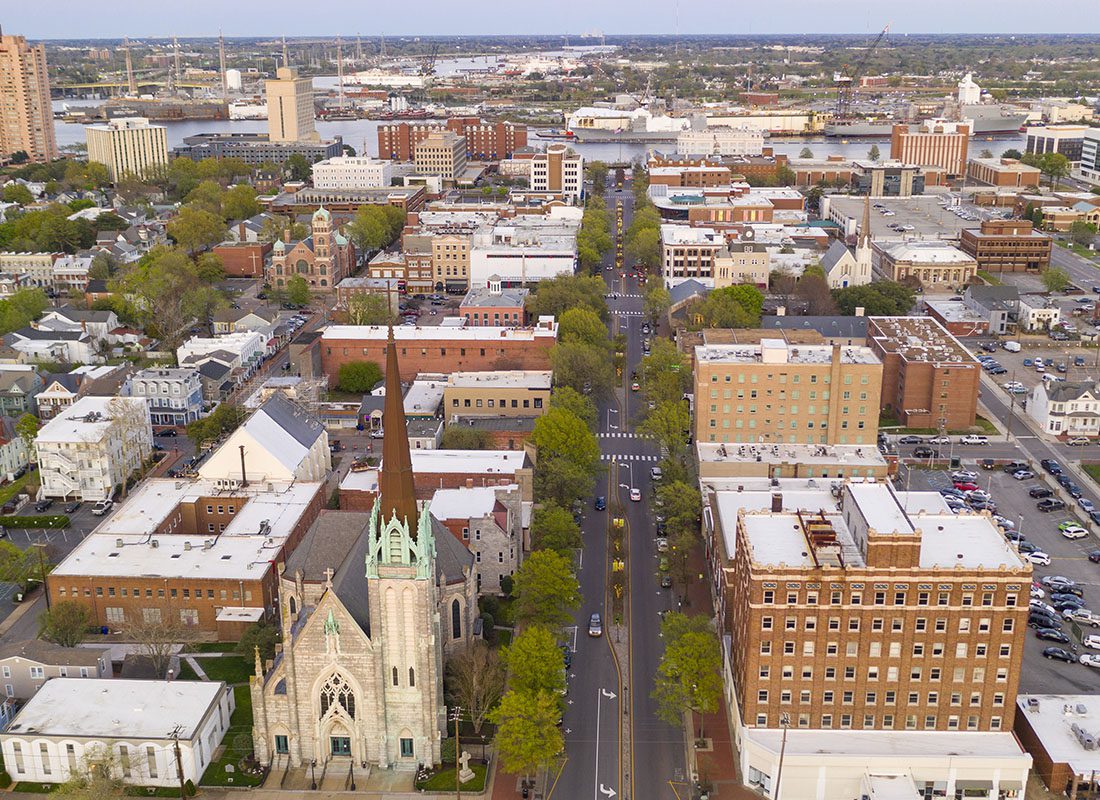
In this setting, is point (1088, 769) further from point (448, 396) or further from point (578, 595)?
point (448, 396)

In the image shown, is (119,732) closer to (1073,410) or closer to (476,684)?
(476,684)

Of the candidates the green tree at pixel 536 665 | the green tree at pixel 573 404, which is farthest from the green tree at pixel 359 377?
the green tree at pixel 536 665

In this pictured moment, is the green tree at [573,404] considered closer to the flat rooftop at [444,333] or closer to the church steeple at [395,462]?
the flat rooftop at [444,333]

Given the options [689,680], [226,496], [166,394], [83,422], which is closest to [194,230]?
[166,394]

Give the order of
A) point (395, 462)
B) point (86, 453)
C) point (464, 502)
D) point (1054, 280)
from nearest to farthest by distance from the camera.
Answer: point (395, 462)
point (464, 502)
point (86, 453)
point (1054, 280)

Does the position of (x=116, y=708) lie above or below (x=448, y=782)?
above
